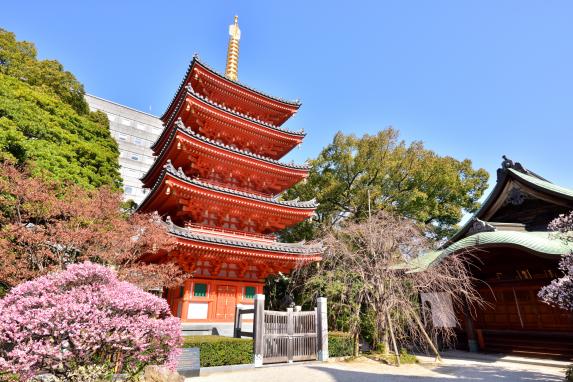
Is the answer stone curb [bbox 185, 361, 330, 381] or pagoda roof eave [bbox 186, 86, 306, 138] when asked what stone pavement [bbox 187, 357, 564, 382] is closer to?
stone curb [bbox 185, 361, 330, 381]

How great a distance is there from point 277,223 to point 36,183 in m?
10.3

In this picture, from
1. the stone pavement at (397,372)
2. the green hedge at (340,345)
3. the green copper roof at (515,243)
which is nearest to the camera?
the stone pavement at (397,372)

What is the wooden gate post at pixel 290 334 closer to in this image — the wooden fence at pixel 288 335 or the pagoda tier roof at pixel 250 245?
the wooden fence at pixel 288 335

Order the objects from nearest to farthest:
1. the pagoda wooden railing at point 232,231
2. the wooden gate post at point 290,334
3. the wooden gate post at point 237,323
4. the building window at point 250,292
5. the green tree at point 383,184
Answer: the wooden gate post at point 290,334, the wooden gate post at point 237,323, the pagoda wooden railing at point 232,231, the building window at point 250,292, the green tree at point 383,184

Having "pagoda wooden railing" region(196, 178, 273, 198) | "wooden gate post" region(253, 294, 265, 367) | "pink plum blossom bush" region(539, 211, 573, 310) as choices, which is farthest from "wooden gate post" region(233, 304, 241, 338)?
"pink plum blossom bush" region(539, 211, 573, 310)

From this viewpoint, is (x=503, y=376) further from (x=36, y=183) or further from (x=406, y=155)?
(x=406, y=155)

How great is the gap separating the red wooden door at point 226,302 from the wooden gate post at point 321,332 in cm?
434

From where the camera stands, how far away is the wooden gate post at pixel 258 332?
11.1 meters

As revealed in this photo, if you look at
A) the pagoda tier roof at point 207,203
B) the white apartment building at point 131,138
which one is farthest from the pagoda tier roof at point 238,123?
the white apartment building at point 131,138

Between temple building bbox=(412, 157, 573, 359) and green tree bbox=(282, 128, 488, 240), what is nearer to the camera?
temple building bbox=(412, 157, 573, 359)

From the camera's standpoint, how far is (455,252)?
40.1ft

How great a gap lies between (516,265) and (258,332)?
10.6 metres

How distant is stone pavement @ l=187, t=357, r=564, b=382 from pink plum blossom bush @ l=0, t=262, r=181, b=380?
4.65m

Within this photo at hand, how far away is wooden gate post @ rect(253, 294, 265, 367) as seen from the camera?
11070 mm
